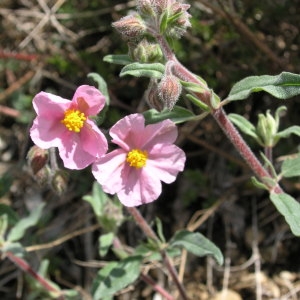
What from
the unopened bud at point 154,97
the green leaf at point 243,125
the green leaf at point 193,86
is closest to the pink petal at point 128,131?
the unopened bud at point 154,97

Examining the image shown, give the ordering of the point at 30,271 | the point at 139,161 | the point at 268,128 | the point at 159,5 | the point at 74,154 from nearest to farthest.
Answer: the point at 159,5 < the point at 74,154 < the point at 139,161 < the point at 268,128 < the point at 30,271

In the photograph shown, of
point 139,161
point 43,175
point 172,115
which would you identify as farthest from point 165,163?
point 43,175

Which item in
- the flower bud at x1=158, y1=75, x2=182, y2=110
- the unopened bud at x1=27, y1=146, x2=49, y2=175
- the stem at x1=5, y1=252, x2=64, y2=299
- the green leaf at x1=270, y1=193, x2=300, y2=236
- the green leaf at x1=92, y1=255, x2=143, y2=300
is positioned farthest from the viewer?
the stem at x1=5, y1=252, x2=64, y2=299

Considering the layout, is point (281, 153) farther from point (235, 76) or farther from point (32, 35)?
point (32, 35)

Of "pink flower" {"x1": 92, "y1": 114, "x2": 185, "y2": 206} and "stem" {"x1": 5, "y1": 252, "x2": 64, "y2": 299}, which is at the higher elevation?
"pink flower" {"x1": 92, "y1": 114, "x2": 185, "y2": 206}

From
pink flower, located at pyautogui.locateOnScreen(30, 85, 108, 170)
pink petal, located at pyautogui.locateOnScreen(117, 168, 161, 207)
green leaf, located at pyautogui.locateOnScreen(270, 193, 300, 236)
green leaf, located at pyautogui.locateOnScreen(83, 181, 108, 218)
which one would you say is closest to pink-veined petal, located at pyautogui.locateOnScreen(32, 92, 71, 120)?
pink flower, located at pyautogui.locateOnScreen(30, 85, 108, 170)

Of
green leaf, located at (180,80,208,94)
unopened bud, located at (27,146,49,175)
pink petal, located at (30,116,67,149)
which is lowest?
unopened bud, located at (27,146,49,175)

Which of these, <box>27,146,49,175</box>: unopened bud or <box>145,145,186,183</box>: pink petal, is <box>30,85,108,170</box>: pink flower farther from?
<box>145,145,186,183</box>: pink petal

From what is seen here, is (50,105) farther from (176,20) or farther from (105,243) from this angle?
(105,243)
